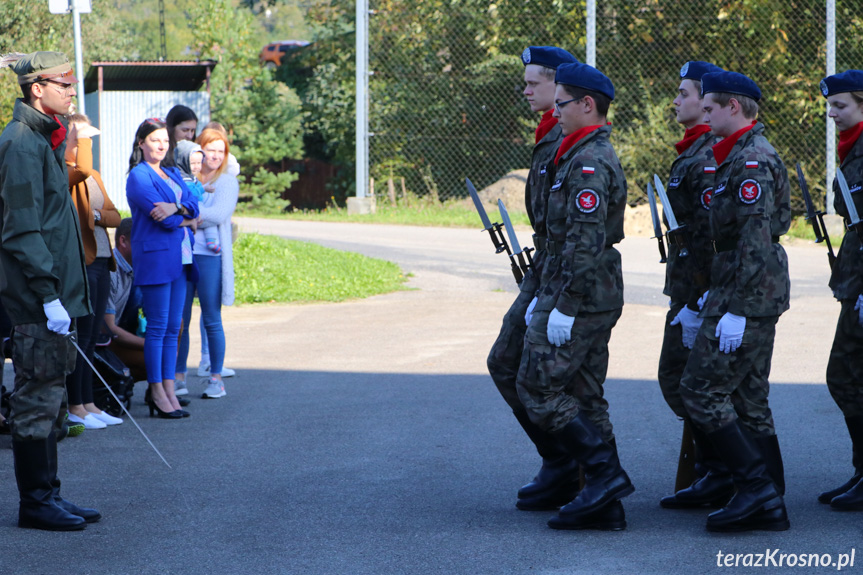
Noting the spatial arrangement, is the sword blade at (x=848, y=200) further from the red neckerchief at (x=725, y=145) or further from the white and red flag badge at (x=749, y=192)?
the white and red flag badge at (x=749, y=192)

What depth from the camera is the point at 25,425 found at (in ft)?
15.7

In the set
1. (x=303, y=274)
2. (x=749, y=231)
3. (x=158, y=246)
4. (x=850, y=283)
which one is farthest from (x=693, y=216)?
(x=303, y=274)

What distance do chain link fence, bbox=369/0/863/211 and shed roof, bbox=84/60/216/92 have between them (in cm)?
381

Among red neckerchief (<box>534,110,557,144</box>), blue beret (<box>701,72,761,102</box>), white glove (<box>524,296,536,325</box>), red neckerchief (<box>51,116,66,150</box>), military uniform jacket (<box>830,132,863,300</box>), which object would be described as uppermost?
blue beret (<box>701,72,761,102</box>)

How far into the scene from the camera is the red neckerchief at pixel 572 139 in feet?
15.4

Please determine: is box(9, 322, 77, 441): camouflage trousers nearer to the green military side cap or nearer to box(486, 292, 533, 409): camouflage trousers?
the green military side cap

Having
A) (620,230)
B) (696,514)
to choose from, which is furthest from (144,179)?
(696,514)

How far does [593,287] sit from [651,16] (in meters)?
18.5

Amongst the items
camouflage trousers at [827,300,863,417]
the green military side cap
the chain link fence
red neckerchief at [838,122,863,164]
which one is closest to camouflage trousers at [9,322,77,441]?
the green military side cap

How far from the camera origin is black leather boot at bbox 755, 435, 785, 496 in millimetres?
4727

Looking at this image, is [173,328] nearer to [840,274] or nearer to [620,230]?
[620,230]

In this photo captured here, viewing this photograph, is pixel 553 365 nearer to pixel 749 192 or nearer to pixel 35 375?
pixel 749 192

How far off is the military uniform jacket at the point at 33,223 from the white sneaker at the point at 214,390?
2.83 m

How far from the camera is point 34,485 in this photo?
4.79 metres
